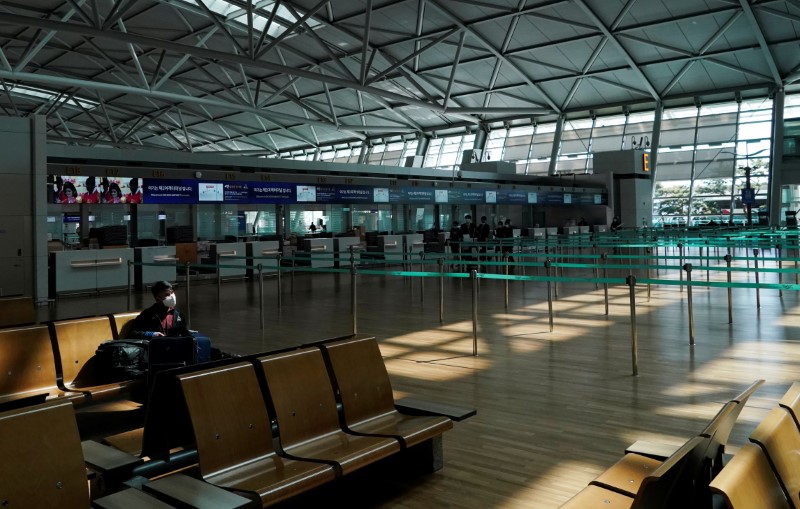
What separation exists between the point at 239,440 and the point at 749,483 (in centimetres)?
245

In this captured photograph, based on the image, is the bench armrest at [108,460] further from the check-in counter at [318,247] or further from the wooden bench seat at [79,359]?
the check-in counter at [318,247]

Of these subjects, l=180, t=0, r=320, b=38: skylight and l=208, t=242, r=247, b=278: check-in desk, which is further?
l=180, t=0, r=320, b=38: skylight

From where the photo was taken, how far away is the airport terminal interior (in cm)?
341

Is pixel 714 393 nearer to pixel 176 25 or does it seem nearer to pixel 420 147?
pixel 176 25

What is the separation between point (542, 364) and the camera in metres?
7.38

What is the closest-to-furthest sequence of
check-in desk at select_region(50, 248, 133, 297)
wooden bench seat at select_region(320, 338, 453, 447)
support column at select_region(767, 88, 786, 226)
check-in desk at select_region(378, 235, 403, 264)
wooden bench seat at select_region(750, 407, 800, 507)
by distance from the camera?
1. wooden bench seat at select_region(750, 407, 800, 507)
2. wooden bench seat at select_region(320, 338, 453, 447)
3. check-in desk at select_region(50, 248, 133, 297)
4. check-in desk at select_region(378, 235, 403, 264)
5. support column at select_region(767, 88, 786, 226)

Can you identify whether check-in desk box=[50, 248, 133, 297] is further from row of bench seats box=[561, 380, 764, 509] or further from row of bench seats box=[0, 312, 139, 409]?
row of bench seats box=[561, 380, 764, 509]

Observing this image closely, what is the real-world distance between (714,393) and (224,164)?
52.8ft

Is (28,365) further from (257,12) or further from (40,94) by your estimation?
(40,94)

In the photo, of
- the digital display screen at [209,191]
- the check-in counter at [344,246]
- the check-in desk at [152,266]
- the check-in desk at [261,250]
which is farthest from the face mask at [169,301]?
the check-in counter at [344,246]

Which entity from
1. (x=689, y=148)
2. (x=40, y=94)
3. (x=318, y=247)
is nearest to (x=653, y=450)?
(x=318, y=247)

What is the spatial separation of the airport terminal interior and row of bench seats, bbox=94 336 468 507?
16mm

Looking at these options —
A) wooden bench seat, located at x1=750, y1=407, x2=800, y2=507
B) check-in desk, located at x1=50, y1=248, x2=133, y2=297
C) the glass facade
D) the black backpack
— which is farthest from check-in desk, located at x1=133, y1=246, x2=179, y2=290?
the glass facade

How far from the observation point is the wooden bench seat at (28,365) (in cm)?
482
